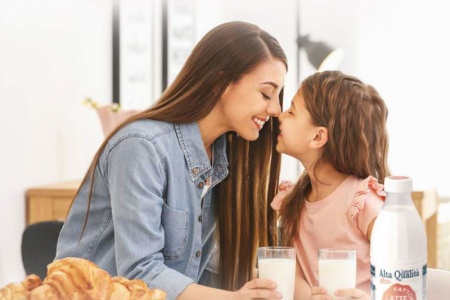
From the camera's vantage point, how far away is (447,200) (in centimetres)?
417

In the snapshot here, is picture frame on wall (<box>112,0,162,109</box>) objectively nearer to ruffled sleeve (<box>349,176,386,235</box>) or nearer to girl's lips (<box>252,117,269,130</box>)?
girl's lips (<box>252,117,269,130</box>)

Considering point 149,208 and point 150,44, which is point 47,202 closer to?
point 150,44

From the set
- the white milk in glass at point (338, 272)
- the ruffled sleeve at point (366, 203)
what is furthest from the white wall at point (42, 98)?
the white milk in glass at point (338, 272)

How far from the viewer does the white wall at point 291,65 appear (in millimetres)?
3213

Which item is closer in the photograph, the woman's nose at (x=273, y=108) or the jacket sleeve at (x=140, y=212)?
the jacket sleeve at (x=140, y=212)

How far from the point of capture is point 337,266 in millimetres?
1119

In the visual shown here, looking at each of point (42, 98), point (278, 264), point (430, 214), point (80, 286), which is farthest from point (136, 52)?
point (80, 286)

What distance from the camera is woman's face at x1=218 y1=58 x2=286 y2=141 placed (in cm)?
153

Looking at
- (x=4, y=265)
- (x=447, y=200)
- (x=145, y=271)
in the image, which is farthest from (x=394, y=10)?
(x=145, y=271)

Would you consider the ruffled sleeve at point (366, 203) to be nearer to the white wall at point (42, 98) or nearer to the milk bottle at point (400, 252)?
the milk bottle at point (400, 252)

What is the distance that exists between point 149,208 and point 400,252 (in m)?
0.53

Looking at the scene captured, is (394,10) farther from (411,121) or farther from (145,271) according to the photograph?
(145,271)

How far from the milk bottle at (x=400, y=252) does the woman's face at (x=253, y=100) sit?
66 centimetres

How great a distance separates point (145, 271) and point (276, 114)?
52 centimetres
